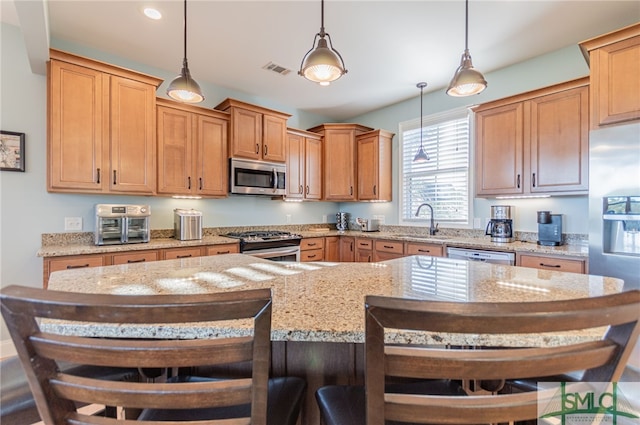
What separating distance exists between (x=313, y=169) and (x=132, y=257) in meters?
2.76

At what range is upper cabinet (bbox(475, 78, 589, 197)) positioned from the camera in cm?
270

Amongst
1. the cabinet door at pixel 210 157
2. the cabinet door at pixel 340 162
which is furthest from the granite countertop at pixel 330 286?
the cabinet door at pixel 340 162

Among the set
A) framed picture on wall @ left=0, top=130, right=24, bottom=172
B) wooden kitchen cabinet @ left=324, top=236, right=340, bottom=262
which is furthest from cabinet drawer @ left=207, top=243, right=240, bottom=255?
framed picture on wall @ left=0, top=130, right=24, bottom=172

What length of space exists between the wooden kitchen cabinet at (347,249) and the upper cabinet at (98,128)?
8.58 feet

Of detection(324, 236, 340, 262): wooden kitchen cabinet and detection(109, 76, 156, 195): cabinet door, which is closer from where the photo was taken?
detection(109, 76, 156, 195): cabinet door

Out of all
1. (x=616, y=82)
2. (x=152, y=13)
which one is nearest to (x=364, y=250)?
(x=616, y=82)

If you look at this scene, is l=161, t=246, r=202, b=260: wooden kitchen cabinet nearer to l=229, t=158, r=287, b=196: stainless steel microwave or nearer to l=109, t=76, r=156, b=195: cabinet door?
l=109, t=76, r=156, b=195: cabinet door

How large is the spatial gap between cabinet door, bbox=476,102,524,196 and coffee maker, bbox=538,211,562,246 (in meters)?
0.34

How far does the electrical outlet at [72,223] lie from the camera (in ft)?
9.67

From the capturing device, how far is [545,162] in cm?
289

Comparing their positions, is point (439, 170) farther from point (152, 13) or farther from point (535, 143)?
point (152, 13)

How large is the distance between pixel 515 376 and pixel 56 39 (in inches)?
169

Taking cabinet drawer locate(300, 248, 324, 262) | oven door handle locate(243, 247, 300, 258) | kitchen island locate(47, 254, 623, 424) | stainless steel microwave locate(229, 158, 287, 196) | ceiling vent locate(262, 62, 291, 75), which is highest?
ceiling vent locate(262, 62, 291, 75)

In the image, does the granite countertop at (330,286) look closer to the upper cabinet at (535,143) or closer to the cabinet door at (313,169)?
the upper cabinet at (535,143)
